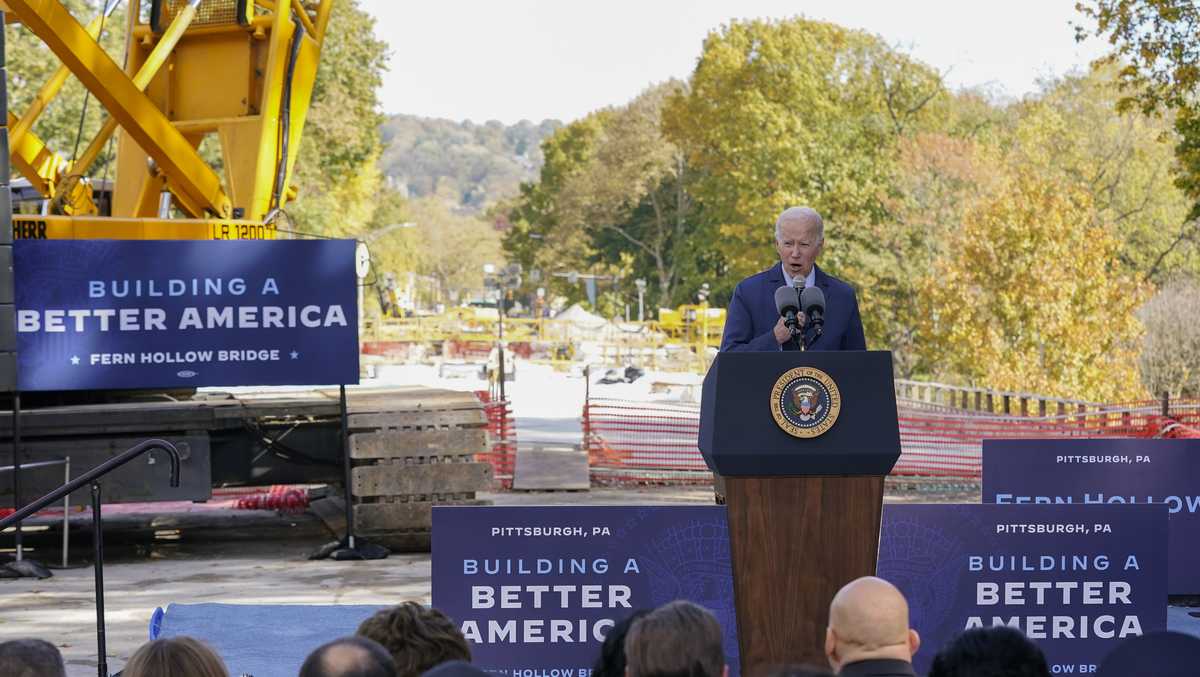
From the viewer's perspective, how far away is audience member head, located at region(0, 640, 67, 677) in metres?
4.17

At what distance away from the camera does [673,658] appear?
4.27 m

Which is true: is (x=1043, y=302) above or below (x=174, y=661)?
above

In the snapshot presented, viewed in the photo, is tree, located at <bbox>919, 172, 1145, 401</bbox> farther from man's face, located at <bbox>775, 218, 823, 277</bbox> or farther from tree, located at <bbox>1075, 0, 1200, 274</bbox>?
man's face, located at <bbox>775, 218, 823, 277</bbox>

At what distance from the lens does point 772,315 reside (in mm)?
6797

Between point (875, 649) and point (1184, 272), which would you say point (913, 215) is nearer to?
point (1184, 272)

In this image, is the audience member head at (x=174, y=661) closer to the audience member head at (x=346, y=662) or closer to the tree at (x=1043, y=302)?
the audience member head at (x=346, y=662)

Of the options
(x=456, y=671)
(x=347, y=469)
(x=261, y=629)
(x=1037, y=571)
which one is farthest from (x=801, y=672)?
(x=347, y=469)

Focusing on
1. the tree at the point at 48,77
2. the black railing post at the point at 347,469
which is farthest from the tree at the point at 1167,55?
the tree at the point at 48,77

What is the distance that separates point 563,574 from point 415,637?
193 centimetres

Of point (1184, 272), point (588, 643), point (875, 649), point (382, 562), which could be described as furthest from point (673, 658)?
point (1184, 272)

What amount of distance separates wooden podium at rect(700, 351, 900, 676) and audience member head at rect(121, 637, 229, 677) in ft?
6.77

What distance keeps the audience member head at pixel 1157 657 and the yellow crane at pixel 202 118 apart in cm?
1101

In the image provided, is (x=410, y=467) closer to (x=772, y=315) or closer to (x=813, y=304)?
(x=772, y=315)

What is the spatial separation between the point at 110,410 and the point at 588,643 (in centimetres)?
748
